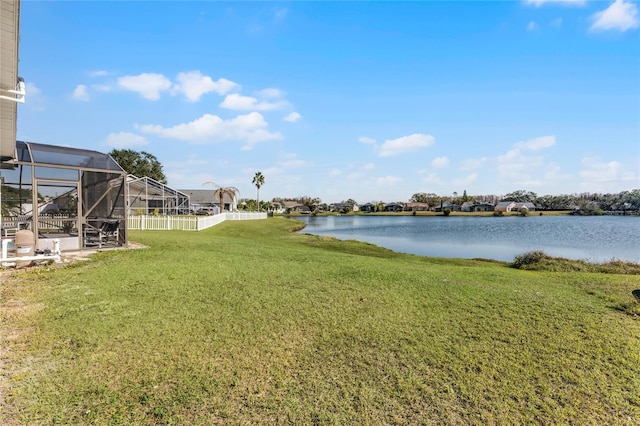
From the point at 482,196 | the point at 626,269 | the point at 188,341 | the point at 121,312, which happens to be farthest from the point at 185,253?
the point at 482,196

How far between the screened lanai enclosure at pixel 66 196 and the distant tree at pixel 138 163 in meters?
57.2

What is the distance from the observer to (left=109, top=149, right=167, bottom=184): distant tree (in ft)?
216

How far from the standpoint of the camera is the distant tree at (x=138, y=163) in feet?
216

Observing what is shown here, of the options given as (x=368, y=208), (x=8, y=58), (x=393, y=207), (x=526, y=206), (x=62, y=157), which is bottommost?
(x=368, y=208)

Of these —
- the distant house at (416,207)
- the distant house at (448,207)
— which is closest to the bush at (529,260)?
the distant house at (448,207)

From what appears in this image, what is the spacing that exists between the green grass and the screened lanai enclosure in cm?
498

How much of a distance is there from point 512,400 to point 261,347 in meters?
3.10

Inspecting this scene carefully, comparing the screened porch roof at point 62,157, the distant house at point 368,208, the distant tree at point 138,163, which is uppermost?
the distant tree at point 138,163

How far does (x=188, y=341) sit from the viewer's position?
4.74m

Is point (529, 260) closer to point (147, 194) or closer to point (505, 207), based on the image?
point (147, 194)

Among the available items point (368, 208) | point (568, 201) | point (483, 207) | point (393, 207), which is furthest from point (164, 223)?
point (568, 201)

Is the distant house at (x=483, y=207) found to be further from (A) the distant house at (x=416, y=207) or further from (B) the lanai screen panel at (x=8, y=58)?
(B) the lanai screen panel at (x=8, y=58)

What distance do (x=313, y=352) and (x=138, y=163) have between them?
7491 cm

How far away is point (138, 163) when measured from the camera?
68062 millimetres
